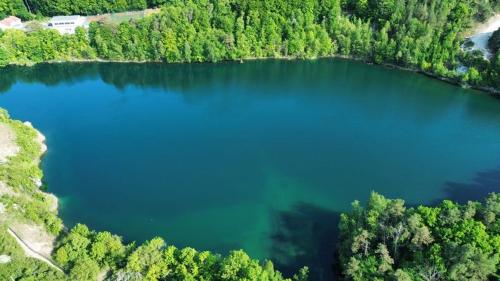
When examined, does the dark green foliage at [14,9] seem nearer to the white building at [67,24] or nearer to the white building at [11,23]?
the white building at [11,23]

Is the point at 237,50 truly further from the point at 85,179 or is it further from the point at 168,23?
the point at 85,179

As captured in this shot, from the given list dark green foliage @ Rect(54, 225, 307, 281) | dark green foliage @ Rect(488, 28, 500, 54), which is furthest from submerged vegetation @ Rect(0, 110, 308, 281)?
dark green foliage @ Rect(488, 28, 500, 54)

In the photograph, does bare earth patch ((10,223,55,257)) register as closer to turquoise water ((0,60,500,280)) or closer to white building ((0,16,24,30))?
turquoise water ((0,60,500,280))

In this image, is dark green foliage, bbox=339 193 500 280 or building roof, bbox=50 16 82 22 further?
building roof, bbox=50 16 82 22

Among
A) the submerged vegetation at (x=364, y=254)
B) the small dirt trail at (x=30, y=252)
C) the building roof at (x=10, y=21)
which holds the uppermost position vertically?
the building roof at (x=10, y=21)

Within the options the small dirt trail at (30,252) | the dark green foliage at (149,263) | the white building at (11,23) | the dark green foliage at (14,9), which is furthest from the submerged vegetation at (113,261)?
the dark green foliage at (14,9)

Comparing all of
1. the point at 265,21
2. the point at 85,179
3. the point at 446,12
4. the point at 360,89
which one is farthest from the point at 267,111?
the point at 446,12
